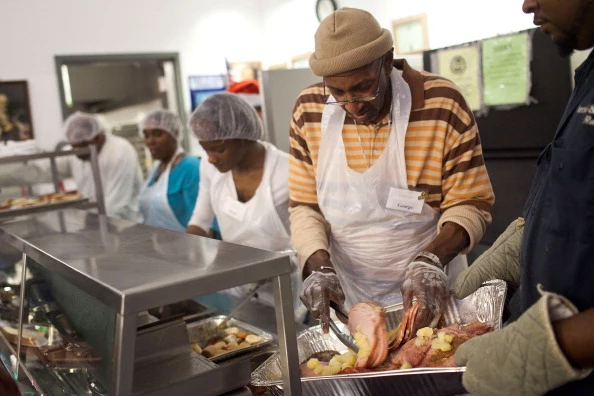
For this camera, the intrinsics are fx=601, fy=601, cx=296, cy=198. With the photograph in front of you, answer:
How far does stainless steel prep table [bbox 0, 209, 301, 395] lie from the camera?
973mm

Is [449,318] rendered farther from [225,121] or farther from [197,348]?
[225,121]

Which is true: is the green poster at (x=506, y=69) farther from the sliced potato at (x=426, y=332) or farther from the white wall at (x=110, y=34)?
the white wall at (x=110, y=34)

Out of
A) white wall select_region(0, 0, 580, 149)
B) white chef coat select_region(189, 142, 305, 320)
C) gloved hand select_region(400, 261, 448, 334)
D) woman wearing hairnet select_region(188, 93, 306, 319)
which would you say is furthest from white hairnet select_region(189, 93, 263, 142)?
white wall select_region(0, 0, 580, 149)

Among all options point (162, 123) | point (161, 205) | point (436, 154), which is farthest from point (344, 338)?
point (162, 123)

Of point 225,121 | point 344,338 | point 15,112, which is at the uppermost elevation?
point 15,112

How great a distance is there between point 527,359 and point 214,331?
121 centimetres

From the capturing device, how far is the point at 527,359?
0.97 metres

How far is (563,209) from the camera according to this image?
3.57 feet

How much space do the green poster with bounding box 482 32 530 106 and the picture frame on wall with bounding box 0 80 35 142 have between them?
4.51 meters

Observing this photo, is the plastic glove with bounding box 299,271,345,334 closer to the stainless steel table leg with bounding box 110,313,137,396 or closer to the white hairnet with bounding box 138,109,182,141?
the stainless steel table leg with bounding box 110,313,137,396

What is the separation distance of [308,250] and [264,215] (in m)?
0.82

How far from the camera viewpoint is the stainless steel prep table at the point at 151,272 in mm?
973

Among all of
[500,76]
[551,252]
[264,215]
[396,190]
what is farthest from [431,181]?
[500,76]

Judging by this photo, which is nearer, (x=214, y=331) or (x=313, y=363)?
(x=313, y=363)
